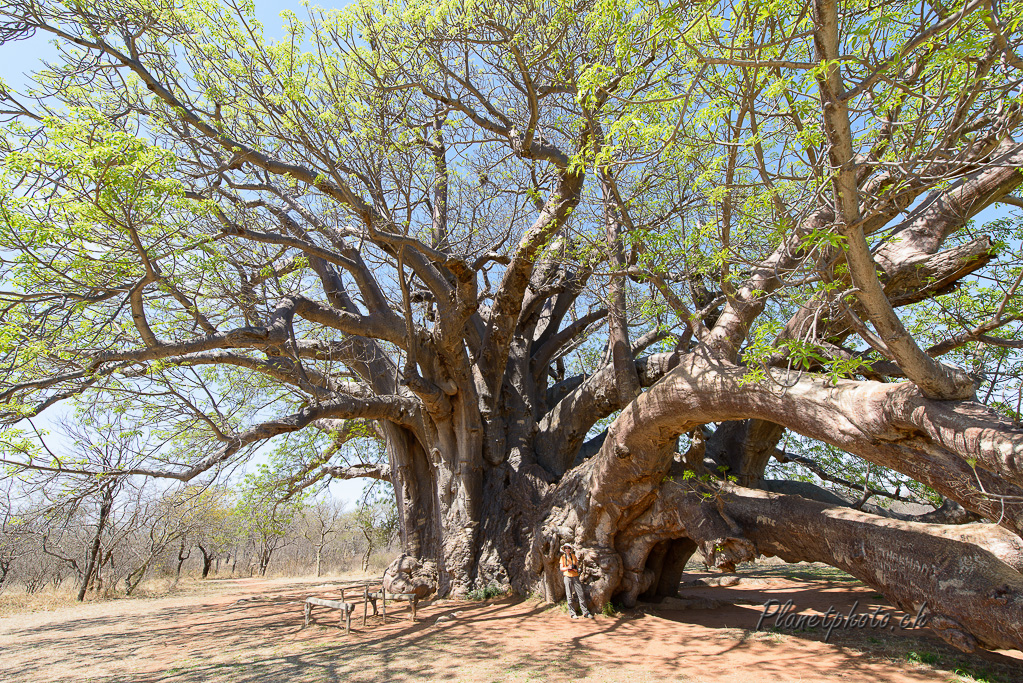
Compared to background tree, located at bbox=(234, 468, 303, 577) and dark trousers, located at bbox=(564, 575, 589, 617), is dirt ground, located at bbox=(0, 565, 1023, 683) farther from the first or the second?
background tree, located at bbox=(234, 468, 303, 577)

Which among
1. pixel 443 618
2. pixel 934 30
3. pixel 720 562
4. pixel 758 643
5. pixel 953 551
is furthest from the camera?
pixel 443 618

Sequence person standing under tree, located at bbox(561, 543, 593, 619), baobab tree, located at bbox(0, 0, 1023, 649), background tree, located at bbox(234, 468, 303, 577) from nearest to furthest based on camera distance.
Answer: baobab tree, located at bbox(0, 0, 1023, 649) < person standing under tree, located at bbox(561, 543, 593, 619) < background tree, located at bbox(234, 468, 303, 577)

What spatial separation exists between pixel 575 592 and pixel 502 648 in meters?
1.54

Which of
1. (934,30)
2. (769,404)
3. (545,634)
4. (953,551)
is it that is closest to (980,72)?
(934,30)

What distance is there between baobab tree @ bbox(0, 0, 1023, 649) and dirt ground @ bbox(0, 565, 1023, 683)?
61 cm

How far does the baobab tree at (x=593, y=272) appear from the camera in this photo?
3410 mm

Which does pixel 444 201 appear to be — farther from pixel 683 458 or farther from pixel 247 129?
pixel 683 458

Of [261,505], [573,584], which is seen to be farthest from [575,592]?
[261,505]

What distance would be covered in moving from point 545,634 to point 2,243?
578cm

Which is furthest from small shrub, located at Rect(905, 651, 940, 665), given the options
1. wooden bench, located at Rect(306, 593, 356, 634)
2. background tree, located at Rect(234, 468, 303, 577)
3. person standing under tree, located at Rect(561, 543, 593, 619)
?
background tree, located at Rect(234, 468, 303, 577)

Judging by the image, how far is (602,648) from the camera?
17.1 feet

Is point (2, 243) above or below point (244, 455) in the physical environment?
above

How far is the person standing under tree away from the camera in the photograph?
6.53 meters

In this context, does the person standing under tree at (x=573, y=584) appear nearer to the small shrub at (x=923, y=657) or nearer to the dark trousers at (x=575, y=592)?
the dark trousers at (x=575, y=592)
